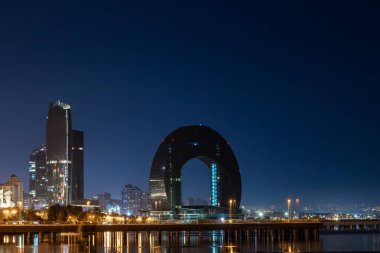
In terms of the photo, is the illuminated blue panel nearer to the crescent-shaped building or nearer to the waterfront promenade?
the crescent-shaped building

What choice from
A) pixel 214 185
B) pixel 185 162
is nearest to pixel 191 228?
pixel 185 162

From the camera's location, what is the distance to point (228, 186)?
7146 inches

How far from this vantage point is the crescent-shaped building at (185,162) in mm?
173250

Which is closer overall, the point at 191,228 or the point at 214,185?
the point at 191,228

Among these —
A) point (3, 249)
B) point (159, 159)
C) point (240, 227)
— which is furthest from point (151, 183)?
point (3, 249)

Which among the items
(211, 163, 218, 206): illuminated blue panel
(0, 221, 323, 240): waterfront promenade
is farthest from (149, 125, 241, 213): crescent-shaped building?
(0, 221, 323, 240): waterfront promenade

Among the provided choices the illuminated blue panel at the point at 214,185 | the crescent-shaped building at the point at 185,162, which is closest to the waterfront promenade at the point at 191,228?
the crescent-shaped building at the point at 185,162

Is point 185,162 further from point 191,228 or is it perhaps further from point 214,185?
point 191,228

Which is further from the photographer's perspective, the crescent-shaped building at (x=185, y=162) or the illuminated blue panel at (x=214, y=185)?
the illuminated blue panel at (x=214, y=185)

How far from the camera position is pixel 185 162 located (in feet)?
571

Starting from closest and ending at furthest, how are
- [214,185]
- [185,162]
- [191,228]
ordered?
[191,228] < [185,162] < [214,185]

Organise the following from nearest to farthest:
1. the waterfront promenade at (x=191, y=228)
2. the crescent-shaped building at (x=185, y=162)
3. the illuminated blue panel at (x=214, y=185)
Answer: the waterfront promenade at (x=191, y=228)
the crescent-shaped building at (x=185, y=162)
the illuminated blue panel at (x=214, y=185)

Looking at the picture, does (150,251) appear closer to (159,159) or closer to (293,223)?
(293,223)

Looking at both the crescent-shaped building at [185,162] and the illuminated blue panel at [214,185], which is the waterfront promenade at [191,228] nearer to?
the crescent-shaped building at [185,162]
